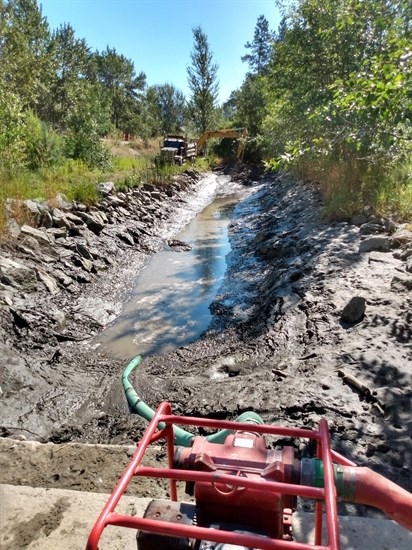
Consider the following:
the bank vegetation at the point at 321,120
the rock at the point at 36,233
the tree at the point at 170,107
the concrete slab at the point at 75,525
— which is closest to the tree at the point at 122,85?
the tree at the point at 170,107

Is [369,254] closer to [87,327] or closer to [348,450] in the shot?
[348,450]

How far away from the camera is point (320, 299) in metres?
4.93

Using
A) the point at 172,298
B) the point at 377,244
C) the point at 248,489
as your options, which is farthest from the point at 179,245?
the point at 248,489

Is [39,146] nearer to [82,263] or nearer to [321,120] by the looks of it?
[82,263]

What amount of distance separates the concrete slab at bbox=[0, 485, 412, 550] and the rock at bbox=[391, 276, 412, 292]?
3.18 metres

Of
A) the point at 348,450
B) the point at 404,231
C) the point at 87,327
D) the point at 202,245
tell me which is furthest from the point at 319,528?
the point at 202,245

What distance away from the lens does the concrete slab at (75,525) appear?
1.94 m

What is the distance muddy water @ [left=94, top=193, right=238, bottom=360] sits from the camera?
18.0 ft

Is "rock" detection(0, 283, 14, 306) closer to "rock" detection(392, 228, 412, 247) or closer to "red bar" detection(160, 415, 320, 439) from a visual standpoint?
"red bar" detection(160, 415, 320, 439)

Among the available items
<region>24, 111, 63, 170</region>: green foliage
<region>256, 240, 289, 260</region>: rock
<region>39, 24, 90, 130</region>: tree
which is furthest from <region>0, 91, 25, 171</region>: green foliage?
<region>39, 24, 90, 130</region>: tree

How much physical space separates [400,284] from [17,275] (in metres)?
5.09

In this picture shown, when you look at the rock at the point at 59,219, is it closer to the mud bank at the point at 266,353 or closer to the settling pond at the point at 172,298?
the mud bank at the point at 266,353

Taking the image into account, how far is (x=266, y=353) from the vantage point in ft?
14.3

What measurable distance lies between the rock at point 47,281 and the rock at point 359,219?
523cm
